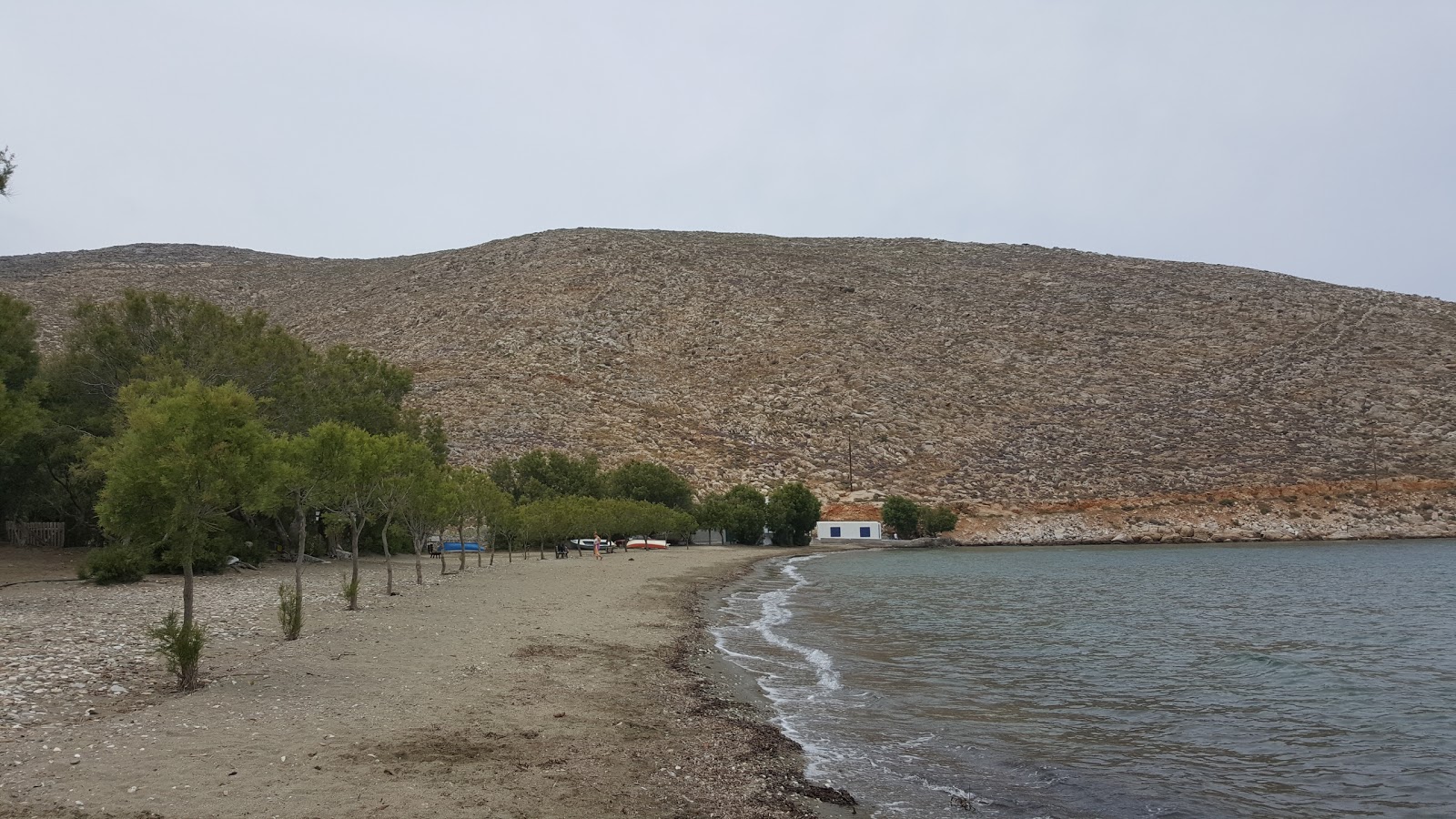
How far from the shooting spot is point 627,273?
102875 mm

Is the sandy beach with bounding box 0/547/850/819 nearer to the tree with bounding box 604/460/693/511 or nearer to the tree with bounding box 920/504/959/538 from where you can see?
the tree with bounding box 604/460/693/511

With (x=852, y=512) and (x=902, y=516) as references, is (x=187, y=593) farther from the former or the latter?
(x=852, y=512)

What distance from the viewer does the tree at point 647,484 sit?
68.6 metres

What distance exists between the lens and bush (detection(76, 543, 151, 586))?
2578cm

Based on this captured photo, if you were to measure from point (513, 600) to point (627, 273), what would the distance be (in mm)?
79677

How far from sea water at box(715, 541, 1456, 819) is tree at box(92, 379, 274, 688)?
8.11m

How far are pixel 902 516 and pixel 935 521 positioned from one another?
2.79 m

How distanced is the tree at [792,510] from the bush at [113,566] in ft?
170

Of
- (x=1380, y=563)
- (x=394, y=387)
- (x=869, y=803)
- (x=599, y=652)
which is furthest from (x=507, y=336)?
(x=869, y=803)

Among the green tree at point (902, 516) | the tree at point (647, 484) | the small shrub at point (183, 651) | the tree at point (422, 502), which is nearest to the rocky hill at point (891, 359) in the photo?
the green tree at point (902, 516)

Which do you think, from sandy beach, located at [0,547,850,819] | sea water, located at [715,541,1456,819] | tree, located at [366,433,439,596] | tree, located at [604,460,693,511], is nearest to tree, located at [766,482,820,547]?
tree, located at [604,460,693,511]

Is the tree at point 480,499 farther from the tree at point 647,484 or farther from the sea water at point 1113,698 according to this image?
the tree at point 647,484

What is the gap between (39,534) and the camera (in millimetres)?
36031

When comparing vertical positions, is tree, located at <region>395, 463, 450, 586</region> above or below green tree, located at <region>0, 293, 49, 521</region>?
below
